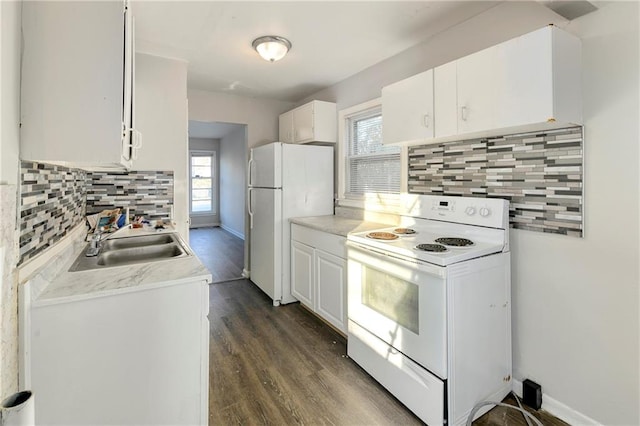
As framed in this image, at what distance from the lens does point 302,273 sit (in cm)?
313

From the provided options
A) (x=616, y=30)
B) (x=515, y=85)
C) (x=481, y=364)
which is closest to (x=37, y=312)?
(x=481, y=364)

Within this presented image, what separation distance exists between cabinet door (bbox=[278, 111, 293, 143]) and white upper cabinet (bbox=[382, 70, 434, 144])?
1.67 meters

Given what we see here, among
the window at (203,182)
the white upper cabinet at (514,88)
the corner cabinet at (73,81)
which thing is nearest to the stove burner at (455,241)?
the white upper cabinet at (514,88)

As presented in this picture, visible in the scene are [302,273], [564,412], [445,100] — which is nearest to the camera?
[564,412]

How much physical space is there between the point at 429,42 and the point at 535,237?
1621 millimetres

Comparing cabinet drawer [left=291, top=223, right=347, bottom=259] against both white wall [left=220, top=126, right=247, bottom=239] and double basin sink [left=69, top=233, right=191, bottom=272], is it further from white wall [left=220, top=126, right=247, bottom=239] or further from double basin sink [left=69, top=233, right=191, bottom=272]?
white wall [left=220, top=126, right=247, bottom=239]

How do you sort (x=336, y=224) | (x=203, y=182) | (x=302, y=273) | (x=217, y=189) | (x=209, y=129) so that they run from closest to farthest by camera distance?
(x=336, y=224)
(x=302, y=273)
(x=209, y=129)
(x=203, y=182)
(x=217, y=189)

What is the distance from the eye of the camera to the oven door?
1.60 metres

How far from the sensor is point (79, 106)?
1146 millimetres

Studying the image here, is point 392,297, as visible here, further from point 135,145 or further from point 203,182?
point 203,182

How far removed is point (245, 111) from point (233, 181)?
382 centimetres

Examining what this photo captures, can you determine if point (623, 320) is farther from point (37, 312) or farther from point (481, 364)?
point (37, 312)

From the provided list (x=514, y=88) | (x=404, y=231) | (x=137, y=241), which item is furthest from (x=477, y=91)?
(x=137, y=241)

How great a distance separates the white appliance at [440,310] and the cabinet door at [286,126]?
6.92 ft
